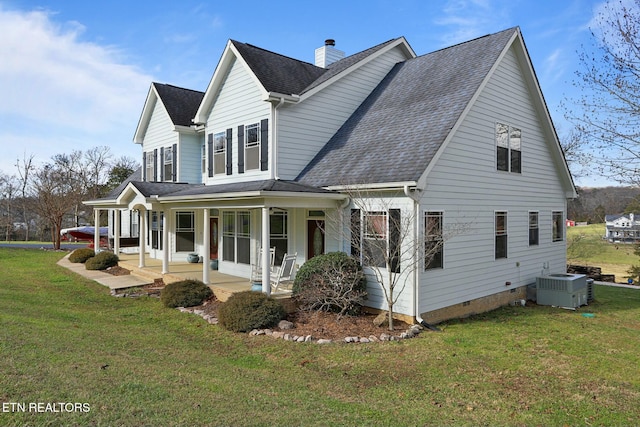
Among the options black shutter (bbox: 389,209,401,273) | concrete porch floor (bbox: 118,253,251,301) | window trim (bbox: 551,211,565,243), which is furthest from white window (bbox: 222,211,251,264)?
window trim (bbox: 551,211,565,243)

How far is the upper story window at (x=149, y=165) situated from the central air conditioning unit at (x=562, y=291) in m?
16.5

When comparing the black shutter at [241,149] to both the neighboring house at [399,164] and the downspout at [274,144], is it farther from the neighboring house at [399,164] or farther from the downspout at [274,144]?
the downspout at [274,144]

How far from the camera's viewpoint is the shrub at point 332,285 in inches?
376

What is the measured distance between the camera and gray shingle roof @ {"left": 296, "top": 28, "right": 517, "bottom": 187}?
10.0 m

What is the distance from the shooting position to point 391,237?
9766 mm

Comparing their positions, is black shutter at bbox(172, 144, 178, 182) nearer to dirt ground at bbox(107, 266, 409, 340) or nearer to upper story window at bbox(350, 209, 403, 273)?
dirt ground at bbox(107, 266, 409, 340)

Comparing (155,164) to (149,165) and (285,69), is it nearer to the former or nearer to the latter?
(149,165)

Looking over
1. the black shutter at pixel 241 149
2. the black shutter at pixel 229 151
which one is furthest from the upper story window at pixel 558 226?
the black shutter at pixel 229 151

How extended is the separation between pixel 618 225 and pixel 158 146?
175 ft

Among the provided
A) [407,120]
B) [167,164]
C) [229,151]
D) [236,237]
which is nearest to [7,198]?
[167,164]

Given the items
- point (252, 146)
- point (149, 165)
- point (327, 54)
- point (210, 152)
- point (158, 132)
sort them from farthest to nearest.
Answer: point (149, 165) → point (158, 132) → point (327, 54) → point (210, 152) → point (252, 146)

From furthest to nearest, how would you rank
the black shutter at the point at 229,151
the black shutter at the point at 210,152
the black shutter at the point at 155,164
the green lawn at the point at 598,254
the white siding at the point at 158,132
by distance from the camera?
the green lawn at the point at 598,254 → the black shutter at the point at 155,164 → the white siding at the point at 158,132 → the black shutter at the point at 210,152 → the black shutter at the point at 229,151

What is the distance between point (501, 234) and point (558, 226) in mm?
4529

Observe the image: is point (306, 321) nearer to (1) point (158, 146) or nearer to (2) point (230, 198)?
(2) point (230, 198)
